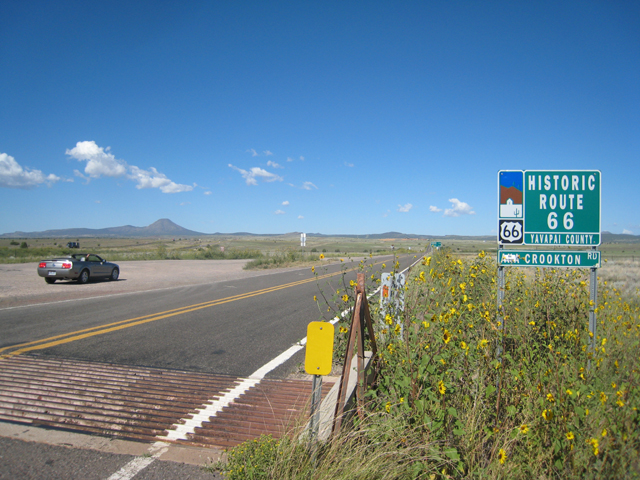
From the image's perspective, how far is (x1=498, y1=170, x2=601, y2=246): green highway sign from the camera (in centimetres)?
486

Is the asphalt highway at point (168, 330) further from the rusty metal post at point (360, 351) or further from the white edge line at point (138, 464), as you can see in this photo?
the rusty metal post at point (360, 351)

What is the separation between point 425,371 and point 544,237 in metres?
2.72

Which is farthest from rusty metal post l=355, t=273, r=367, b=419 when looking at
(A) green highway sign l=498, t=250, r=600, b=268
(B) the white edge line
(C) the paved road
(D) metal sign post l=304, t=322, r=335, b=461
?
(A) green highway sign l=498, t=250, r=600, b=268

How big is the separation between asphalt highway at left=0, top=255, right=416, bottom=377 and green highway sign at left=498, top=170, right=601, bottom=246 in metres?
2.38

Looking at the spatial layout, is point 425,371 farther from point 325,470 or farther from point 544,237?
point 544,237

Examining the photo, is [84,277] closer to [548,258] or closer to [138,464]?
[138,464]

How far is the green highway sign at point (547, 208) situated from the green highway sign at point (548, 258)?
120 mm

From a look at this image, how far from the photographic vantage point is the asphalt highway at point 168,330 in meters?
6.10

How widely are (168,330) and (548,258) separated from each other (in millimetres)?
6629

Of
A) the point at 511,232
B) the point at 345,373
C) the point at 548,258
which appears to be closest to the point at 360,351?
the point at 345,373

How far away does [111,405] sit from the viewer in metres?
4.31

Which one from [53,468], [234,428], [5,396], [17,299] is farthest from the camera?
[17,299]

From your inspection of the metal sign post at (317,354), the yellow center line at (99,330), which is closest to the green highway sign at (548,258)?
the metal sign post at (317,354)

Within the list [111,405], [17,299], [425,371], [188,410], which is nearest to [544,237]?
[425,371]
